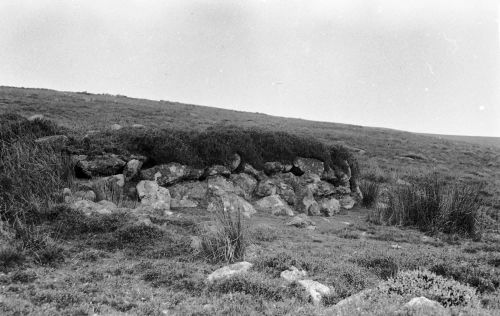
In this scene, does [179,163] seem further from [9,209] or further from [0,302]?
[0,302]

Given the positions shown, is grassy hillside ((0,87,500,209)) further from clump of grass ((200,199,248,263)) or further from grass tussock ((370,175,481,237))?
clump of grass ((200,199,248,263))

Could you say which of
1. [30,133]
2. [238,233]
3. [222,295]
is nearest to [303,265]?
[238,233]

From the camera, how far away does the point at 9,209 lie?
7.80m

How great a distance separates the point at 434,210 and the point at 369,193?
3712mm

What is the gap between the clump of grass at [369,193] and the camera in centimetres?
1375

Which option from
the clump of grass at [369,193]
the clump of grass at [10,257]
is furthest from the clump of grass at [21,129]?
the clump of grass at [369,193]

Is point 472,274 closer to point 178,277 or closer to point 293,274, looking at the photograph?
point 293,274

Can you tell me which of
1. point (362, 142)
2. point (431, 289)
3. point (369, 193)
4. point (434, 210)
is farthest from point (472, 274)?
point (362, 142)

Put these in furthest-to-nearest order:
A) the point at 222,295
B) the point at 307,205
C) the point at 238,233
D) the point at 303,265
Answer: the point at 307,205
the point at 238,233
the point at 303,265
the point at 222,295

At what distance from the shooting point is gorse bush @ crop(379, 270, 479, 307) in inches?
185

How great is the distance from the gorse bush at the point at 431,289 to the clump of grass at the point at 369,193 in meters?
8.39

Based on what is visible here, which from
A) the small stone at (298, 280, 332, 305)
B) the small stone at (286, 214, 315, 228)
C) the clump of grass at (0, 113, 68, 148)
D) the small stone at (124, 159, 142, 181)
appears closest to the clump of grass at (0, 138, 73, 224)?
the clump of grass at (0, 113, 68, 148)

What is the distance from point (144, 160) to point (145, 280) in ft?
20.2

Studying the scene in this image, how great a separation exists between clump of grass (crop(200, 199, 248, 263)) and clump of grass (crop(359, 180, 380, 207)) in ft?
25.7
